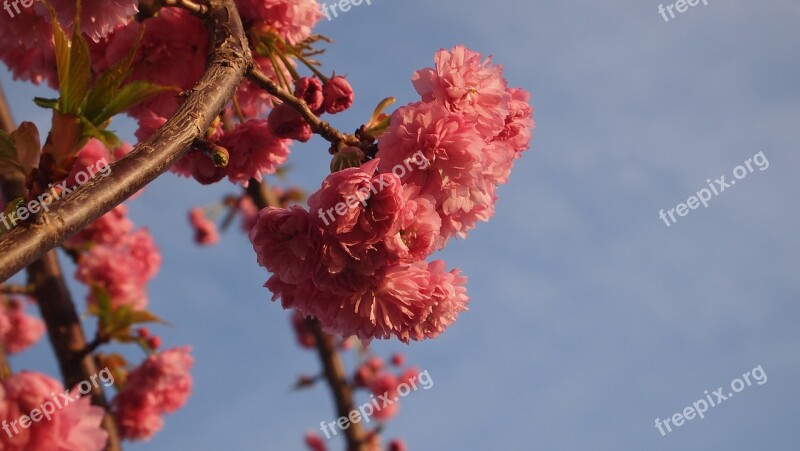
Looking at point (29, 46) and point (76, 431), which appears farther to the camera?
point (29, 46)

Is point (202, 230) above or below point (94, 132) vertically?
above

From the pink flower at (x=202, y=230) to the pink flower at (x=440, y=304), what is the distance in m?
7.80

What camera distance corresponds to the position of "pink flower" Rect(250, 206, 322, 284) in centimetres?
141

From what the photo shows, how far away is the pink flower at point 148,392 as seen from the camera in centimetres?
342

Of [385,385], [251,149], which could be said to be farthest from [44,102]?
[385,385]

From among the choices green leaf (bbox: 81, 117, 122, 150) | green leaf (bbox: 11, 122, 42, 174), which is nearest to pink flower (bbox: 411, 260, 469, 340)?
green leaf (bbox: 81, 117, 122, 150)

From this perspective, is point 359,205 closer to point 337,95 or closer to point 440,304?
point 440,304

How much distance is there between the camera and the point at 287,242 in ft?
4.68

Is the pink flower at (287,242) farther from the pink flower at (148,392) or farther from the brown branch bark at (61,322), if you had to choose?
the pink flower at (148,392)

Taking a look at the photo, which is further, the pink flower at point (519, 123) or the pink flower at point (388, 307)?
the pink flower at point (519, 123)

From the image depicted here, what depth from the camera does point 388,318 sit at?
4.97 feet

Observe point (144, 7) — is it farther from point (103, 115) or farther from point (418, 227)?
point (418, 227)

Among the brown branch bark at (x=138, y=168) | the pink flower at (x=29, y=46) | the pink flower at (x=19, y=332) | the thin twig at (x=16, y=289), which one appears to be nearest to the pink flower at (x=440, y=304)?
the brown branch bark at (x=138, y=168)

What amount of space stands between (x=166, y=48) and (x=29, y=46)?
1.27 ft
